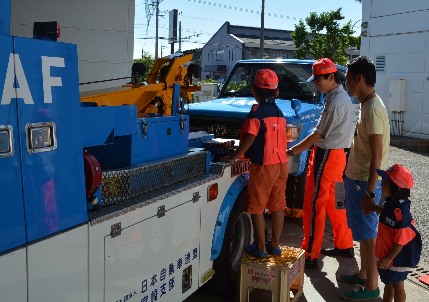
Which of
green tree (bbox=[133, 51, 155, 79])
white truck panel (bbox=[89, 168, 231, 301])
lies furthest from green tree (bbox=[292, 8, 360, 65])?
white truck panel (bbox=[89, 168, 231, 301])

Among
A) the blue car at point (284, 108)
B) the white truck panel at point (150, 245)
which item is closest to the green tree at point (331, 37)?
the blue car at point (284, 108)

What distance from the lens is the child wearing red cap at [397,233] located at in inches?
142

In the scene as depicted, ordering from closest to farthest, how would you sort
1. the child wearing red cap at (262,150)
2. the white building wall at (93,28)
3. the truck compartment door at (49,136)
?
the truck compartment door at (49,136), the child wearing red cap at (262,150), the white building wall at (93,28)

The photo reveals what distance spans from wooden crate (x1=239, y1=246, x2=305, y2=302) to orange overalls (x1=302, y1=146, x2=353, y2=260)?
103 centimetres

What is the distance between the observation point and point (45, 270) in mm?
2109

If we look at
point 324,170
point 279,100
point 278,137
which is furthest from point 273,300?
point 279,100

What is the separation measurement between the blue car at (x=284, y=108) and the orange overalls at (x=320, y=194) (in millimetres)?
886

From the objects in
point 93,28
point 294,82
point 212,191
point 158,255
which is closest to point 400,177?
point 212,191

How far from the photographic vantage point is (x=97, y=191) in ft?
8.34

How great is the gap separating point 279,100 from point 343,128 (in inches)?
75.5

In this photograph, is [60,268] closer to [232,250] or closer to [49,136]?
[49,136]

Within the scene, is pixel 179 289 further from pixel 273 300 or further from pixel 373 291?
→ pixel 373 291

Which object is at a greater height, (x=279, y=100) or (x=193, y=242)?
(x=279, y=100)

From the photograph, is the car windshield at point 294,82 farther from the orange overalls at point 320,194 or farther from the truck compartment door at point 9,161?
the truck compartment door at point 9,161
